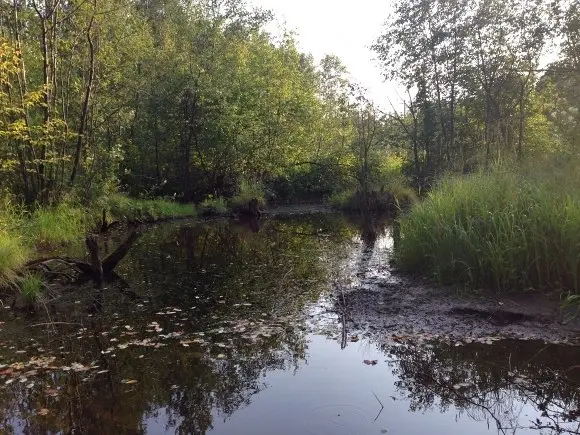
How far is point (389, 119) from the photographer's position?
29672mm

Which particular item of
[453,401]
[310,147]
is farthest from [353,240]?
[310,147]

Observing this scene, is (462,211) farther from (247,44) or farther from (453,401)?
(247,44)

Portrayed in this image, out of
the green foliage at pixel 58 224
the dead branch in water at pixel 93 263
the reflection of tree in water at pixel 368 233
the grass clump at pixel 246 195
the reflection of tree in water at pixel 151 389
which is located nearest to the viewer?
the reflection of tree in water at pixel 151 389

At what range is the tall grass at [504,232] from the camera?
6.93 m

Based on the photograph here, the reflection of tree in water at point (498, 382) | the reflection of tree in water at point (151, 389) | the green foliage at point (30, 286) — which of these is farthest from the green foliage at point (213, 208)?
the reflection of tree in water at point (498, 382)

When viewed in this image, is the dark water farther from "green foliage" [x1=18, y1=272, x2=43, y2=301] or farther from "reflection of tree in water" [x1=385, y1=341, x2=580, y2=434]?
"green foliage" [x1=18, y1=272, x2=43, y2=301]

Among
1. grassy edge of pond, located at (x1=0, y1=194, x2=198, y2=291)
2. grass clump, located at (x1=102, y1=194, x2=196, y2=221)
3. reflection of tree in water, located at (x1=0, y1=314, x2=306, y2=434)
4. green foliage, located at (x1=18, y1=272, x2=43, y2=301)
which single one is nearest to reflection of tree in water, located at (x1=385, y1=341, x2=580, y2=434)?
reflection of tree in water, located at (x1=0, y1=314, x2=306, y2=434)

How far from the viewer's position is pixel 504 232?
743cm

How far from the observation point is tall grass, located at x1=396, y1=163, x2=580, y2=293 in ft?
22.7

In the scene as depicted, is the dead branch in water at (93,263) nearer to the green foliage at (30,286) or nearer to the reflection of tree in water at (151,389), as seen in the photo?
the green foliage at (30,286)

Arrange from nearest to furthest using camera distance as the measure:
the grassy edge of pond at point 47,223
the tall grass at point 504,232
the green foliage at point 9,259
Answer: the tall grass at point 504,232 < the green foliage at point 9,259 < the grassy edge of pond at point 47,223

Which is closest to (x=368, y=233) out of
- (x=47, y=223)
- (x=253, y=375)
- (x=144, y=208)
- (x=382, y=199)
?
(x=382, y=199)

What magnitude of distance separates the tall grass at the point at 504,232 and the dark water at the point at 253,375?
5.82 feet

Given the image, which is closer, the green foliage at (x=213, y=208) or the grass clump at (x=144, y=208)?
the grass clump at (x=144, y=208)
